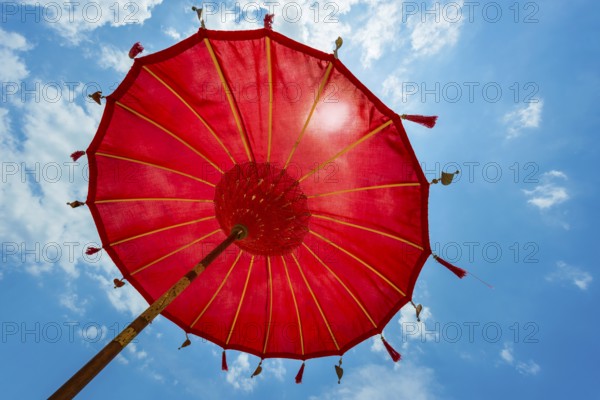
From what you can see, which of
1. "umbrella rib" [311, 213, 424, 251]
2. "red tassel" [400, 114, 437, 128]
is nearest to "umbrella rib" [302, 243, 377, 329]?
"umbrella rib" [311, 213, 424, 251]

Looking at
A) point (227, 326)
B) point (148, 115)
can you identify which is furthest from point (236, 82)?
point (227, 326)

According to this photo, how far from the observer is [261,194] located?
431 centimetres

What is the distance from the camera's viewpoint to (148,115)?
4078 mm

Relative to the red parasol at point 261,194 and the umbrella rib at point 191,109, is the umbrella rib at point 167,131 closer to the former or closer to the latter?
the red parasol at point 261,194

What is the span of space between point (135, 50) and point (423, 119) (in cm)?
329

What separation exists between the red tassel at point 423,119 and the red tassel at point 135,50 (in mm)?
3012

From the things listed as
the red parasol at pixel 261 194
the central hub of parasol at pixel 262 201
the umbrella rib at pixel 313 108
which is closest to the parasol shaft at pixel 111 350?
the red parasol at pixel 261 194

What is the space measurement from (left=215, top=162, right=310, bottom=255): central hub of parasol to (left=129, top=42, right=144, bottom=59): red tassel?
66.6 inches

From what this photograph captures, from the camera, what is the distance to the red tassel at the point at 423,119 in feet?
11.8

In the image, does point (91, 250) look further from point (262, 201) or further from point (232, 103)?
point (232, 103)

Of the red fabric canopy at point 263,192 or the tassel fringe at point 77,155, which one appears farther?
the tassel fringe at point 77,155

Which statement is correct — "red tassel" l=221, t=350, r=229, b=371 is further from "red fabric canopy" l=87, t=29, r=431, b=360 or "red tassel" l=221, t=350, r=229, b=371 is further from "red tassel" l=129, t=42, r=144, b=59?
"red tassel" l=129, t=42, r=144, b=59

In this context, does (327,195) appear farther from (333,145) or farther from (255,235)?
(255,235)

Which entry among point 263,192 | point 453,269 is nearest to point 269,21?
point 263,192
